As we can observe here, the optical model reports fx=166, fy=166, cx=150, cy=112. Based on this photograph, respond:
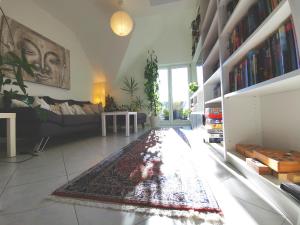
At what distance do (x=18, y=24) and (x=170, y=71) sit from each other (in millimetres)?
4244

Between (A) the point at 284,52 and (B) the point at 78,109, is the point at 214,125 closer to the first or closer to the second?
(A) the point at 284,52

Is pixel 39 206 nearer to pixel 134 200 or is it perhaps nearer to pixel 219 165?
pixel 134 200

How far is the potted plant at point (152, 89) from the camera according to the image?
5320 mm

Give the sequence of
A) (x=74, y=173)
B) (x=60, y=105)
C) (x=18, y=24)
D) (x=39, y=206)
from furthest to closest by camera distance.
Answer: (x=60, y=105), (x=18, y=24), (x=74, y=173), (x=39, y=206)

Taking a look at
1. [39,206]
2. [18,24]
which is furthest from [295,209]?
[18,24]

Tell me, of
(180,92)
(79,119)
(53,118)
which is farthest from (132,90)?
(53,118)

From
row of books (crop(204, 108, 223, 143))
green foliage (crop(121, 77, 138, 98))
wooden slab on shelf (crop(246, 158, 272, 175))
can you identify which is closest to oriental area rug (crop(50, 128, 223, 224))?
wooden slab on shelf (crop(246, 158, 272, 175))

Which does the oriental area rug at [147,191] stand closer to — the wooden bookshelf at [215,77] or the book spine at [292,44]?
the book spine at [292,44]

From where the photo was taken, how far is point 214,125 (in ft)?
6.05

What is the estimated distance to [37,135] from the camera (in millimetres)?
1812

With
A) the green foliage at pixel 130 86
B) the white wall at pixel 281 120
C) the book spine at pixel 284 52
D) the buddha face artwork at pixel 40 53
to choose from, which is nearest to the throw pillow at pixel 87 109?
the buddha face artwork at pixel 40 53

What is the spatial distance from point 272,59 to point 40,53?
147 inches

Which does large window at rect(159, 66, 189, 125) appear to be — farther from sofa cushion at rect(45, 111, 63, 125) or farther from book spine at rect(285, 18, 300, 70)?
book spine at rect(285, 18, 300, 70)

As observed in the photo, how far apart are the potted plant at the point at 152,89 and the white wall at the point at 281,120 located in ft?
13.4
